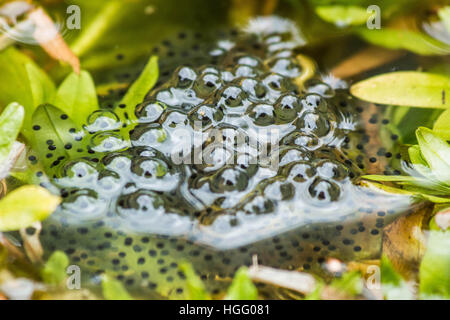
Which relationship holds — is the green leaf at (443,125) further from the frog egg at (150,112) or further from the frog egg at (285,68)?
the frog egg at (150,112)

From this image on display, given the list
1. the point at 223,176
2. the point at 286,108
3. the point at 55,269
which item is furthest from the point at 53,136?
the point at 286,108

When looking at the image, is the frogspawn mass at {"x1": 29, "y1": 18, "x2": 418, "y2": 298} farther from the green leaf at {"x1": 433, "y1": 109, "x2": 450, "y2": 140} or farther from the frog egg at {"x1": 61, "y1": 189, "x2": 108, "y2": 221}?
the green leaf at {"x1": 433, "y1": 109, "x2": 450, "y2": 140}

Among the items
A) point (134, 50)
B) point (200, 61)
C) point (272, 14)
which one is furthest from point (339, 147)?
point (134, 50)

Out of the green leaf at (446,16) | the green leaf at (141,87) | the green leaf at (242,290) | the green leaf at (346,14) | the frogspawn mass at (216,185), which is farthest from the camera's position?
the green leaf at (346,14)

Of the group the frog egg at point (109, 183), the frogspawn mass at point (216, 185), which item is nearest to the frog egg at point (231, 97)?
the frogspawn mass at point (216, 185)

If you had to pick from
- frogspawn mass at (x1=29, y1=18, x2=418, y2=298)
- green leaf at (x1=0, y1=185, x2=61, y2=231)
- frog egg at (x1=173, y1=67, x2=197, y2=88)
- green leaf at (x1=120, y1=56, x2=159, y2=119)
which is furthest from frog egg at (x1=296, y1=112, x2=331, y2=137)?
green leaf at (x1=0, y1=185, x2=61, y2=231)
